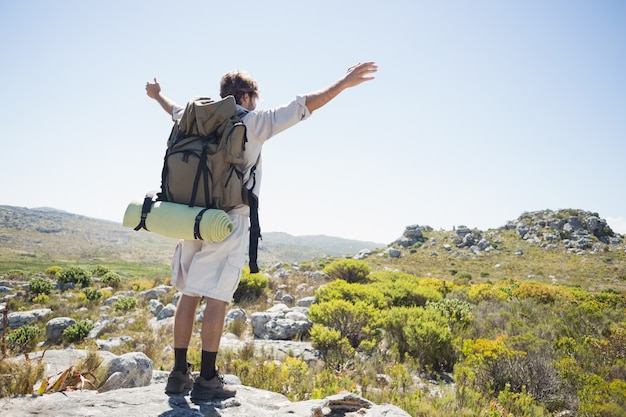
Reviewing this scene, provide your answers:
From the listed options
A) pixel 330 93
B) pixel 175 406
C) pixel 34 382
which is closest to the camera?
pixel 175 406

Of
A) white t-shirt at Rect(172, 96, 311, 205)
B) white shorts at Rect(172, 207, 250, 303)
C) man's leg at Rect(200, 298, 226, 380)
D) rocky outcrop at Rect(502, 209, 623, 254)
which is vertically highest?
rocky outcrop at Rect(502, 209, 623, 254)

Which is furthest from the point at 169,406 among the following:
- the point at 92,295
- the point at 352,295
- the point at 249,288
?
the point at 92,295

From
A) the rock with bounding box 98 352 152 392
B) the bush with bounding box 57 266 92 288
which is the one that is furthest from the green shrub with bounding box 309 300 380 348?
the bush with bounding box 57 266 92 288

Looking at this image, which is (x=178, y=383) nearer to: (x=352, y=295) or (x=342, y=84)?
(x=342, y=84)

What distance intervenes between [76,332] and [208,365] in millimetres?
9732

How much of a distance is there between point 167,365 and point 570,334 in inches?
325

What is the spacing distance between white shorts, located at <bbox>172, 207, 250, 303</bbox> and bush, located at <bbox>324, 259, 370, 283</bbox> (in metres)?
12.8

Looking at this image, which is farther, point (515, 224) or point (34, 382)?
point (515, 224)

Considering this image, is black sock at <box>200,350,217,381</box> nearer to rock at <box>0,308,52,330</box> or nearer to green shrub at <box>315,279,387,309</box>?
green shrub at <box>315,279,387,309</box>

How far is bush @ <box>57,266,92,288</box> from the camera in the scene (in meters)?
19.3

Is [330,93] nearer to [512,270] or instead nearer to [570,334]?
[570,334]

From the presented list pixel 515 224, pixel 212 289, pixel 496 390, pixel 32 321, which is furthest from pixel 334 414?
pixel 515 224

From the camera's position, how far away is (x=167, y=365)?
5547 mm

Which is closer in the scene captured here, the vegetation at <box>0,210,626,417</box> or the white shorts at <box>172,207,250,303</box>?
the white shorts at <box>172,207,250,303</box>
